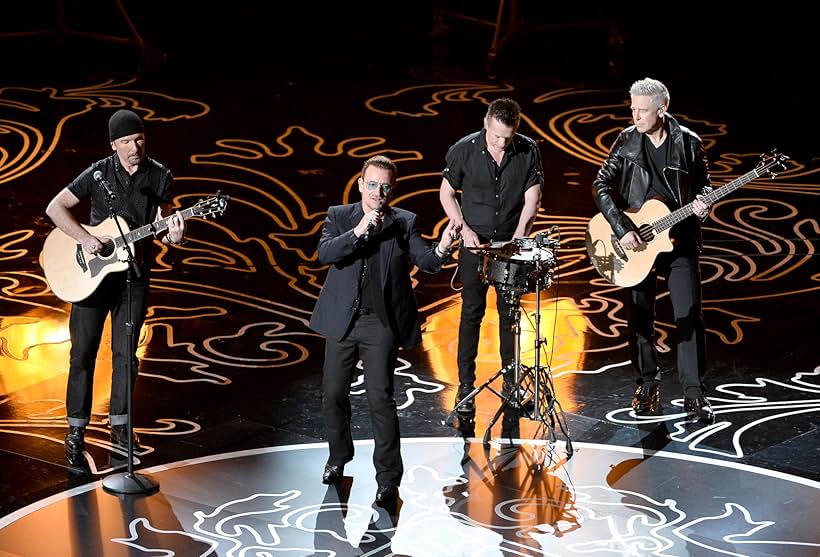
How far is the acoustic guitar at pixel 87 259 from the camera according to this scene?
22.6 feet

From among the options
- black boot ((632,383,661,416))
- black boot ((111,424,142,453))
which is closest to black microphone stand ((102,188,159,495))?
black boot ((111,424,142,453))

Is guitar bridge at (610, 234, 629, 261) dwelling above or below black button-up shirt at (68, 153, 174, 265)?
below

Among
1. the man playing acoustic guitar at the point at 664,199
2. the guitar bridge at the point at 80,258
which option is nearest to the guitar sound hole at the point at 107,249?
the guitar bridge at the point at 80,258

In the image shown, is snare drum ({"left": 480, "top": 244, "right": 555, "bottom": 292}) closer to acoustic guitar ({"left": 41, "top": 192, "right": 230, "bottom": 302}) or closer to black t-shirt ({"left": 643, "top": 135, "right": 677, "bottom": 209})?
black t-shirt ({"left": 643, "top": 135, "right": 677, "bottom": 209})

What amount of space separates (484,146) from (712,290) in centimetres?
284

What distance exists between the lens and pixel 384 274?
6.58m

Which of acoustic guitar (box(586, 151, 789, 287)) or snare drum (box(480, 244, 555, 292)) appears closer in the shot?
snare drum (box(480, 244, 555, 292))

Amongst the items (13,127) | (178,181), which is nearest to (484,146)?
(178,181)

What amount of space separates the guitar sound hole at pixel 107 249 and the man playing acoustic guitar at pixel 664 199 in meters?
2.47

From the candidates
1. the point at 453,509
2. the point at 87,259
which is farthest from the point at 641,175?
the point at 87,259

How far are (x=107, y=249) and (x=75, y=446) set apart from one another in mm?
989

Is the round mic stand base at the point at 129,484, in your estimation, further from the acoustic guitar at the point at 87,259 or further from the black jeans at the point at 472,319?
the black jeans at the point at 472,319

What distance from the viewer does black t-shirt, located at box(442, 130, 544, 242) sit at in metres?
7.64

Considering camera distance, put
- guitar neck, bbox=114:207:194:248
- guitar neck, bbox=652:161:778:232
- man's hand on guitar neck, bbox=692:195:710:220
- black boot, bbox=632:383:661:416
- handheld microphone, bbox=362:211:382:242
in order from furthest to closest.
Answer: black boot, bbox=632:383:661:416
man's hand on guitar neck, bbox=692:195:710:220
guitar neck, bbox=652:161:778:232
guitar neck, bbox=114:207:194:248
handheld microphone, bbox=362:211:382:242
